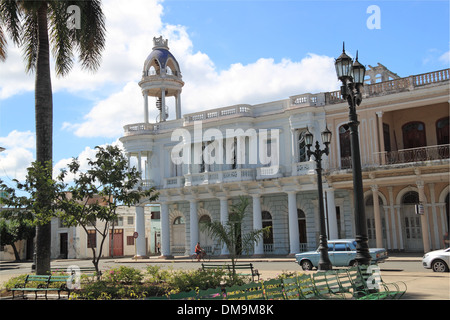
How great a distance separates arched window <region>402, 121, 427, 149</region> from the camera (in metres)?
30.9

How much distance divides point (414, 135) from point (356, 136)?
20947 mm

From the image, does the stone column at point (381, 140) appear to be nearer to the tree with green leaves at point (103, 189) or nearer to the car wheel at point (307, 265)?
the car wheel at point (307, 265)

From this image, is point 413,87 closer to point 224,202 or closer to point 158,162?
point 224,202

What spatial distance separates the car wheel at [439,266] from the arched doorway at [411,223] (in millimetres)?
11143

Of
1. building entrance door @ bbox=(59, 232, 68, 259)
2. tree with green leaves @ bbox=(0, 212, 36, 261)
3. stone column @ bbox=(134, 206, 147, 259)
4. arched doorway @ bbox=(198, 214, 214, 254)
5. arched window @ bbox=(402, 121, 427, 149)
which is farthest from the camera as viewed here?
building entrance door @ bbox=(59, 232, 68, 259)

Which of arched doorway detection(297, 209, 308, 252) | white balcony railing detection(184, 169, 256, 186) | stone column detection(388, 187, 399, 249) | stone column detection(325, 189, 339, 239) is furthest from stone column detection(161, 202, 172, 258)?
stone column detection(388, 187, 399, 249)

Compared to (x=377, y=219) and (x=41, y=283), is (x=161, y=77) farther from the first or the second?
(x=41, y=283)

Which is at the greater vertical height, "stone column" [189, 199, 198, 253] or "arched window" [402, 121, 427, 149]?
"arched window" [402, 121, 427, 149]

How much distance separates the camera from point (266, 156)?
33906 millimetres

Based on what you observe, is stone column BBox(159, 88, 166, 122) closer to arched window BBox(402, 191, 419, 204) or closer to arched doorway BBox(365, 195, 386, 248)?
arched doorway BBox(365, 195, 386, 248)

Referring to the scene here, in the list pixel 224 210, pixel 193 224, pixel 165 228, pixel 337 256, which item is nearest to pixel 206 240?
pixel 193 224

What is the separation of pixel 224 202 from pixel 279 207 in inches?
156

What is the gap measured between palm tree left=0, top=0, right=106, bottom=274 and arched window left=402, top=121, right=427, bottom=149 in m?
21.2

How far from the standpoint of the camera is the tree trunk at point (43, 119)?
16375mm
